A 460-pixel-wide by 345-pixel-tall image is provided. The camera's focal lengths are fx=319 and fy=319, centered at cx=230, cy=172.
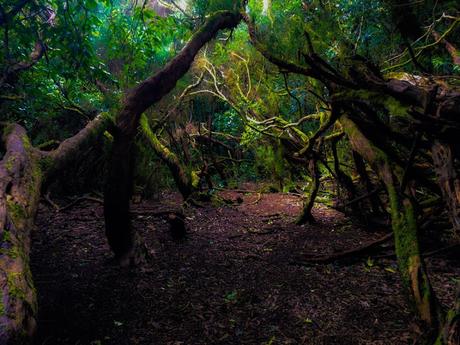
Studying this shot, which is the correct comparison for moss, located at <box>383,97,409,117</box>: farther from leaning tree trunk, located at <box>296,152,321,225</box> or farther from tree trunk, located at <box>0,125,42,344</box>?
leaning tree trunk, located at <box>296,152,321,225</box>

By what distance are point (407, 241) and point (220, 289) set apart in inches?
78.6

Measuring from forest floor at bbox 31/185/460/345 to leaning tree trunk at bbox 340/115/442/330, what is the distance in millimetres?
272

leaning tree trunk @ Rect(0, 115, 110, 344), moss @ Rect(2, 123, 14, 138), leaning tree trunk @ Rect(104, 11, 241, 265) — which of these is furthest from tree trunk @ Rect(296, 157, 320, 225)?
moss @ Rect(2, 123, 14, 138)

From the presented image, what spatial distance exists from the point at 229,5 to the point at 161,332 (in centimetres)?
503

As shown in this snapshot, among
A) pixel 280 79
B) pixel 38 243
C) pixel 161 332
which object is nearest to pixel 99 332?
pixel 161 332

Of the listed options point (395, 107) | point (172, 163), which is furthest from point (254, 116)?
point (395, 107)

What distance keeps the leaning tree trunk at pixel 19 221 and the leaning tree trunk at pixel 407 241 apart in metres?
2.25

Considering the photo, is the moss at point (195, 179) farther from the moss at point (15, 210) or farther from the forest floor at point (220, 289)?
the moss at point (15, 210)

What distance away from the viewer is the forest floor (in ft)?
8.79

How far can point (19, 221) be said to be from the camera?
1.73m

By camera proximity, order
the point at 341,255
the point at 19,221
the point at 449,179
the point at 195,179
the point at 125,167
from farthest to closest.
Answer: the point at 195,179, the point at 341,255, the point at 125,167, the point at 449,179, the point at 19,221

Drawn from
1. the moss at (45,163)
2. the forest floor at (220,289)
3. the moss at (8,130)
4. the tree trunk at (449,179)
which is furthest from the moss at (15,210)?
the tree trunk at (449,179)

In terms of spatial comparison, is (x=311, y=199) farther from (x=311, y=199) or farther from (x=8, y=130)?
(x=8, y=130)

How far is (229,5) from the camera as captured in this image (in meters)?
5.43
